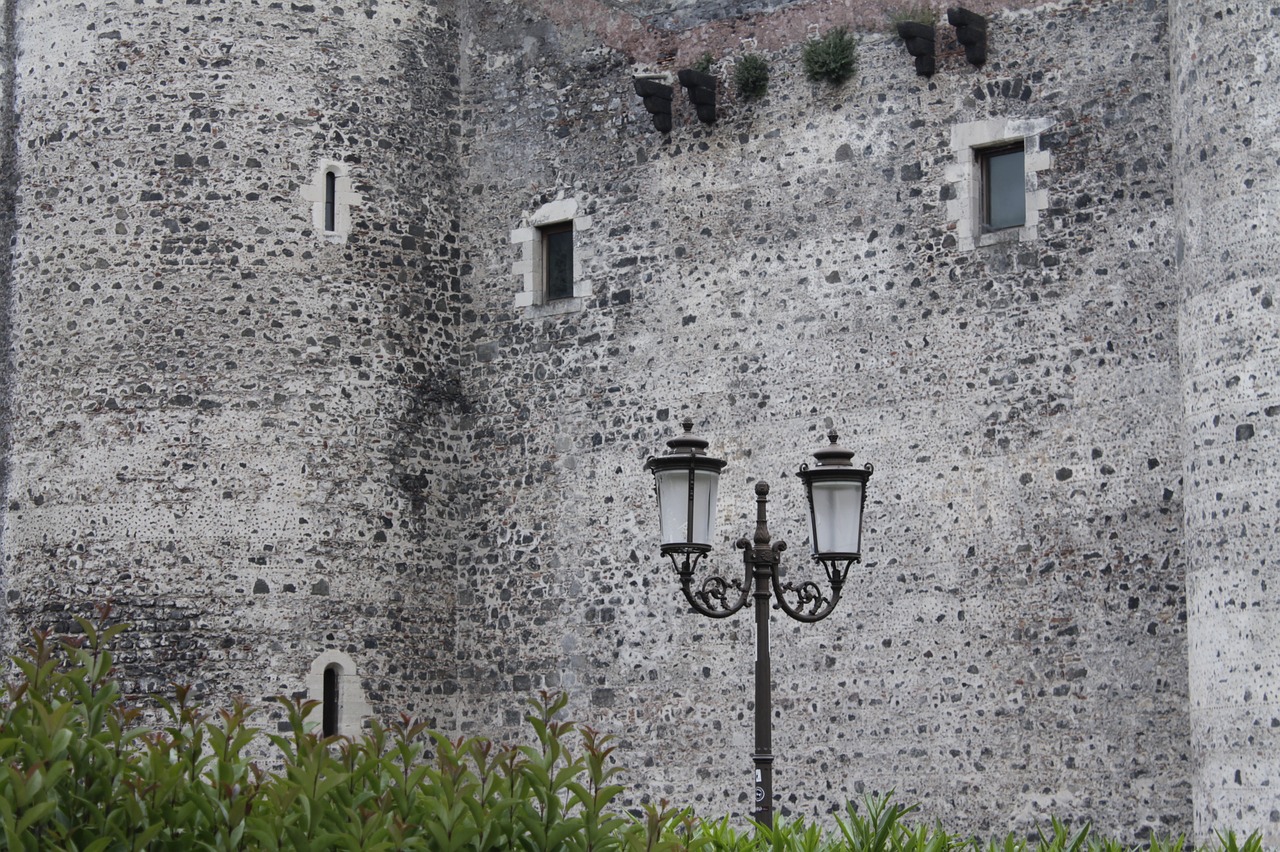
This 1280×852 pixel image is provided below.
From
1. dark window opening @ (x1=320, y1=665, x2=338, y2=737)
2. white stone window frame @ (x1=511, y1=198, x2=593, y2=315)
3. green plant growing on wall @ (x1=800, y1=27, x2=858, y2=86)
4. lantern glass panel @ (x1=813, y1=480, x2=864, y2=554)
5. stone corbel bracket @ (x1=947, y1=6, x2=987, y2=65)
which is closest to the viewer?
lantern glass panel @ (x1=813, y1=480, x2=864, y2=554)

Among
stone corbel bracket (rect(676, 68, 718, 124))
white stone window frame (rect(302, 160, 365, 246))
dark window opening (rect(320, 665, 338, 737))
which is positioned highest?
stone corbel bracket (rect(676, 68, 718, 124))

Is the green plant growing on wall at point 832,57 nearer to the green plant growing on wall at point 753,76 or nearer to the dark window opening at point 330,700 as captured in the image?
the green plant growing on wall at point 753,76

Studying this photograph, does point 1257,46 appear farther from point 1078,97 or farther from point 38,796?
point 38,796

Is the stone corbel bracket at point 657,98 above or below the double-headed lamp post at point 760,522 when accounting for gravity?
above

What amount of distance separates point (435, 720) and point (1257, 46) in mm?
6693

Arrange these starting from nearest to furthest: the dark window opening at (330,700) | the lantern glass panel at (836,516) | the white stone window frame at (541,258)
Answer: the lantern glass panel at (836,516) → the dark window opening at (330,700) → the white stone window frame at (541,258)

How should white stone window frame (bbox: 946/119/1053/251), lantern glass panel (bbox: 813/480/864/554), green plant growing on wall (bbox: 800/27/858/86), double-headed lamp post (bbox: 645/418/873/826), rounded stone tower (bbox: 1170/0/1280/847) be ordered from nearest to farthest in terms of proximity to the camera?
double-headed lamp post (bbox: 645/418/873/826) → lantern glass panel (bbox: 813/480/864/554) → rounded stone tower (bbox: 1170/0/1280/847) → white stone window frame (bbox: 946/119/1053/251) → green plant growing on wall (bbox: 800/27/858/86)

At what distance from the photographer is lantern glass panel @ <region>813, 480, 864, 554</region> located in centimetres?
836

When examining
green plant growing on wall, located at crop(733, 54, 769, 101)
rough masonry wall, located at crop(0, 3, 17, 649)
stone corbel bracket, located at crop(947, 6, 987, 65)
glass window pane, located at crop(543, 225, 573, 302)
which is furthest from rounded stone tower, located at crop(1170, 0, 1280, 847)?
rough masonry wall, located at crop(0, 3, 17, 649)

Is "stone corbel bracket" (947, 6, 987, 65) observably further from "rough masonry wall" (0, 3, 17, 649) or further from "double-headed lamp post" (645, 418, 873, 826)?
"rough masonry wall" (0, 3, 17, 649)

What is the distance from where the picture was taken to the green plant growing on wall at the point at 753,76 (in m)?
13.2

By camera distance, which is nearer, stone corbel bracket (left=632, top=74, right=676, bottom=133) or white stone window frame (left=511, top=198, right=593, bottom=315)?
stone corbel bracket (left=632, top=74, right=676, bottom=133)

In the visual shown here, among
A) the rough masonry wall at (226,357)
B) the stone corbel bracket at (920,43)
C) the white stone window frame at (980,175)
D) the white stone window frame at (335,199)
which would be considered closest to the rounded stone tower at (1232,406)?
the white stone window frame at (980,175)

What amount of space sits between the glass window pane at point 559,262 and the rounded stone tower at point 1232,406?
4547 millimetres
